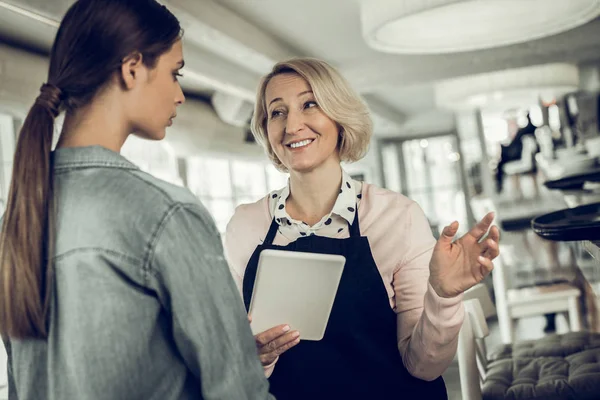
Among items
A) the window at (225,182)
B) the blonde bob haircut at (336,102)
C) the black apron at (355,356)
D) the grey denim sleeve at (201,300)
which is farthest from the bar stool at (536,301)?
the window at (225,182)

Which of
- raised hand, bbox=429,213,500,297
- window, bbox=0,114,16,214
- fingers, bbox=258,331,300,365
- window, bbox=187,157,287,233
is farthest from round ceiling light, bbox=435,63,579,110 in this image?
fingers, bbox=258,331,300,365

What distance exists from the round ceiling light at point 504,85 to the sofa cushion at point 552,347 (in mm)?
4550

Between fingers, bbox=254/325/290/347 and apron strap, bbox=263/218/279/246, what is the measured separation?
364mm

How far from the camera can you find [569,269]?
509 cm

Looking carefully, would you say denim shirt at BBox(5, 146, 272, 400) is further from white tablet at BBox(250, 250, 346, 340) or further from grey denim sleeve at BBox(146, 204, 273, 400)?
white tablet at BBox(250, 250, 346, 340)

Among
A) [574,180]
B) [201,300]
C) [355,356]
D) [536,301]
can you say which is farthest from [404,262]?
[536,301]

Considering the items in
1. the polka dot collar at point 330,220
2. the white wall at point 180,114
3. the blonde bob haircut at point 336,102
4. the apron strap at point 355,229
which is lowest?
the apron strap at point 355,229

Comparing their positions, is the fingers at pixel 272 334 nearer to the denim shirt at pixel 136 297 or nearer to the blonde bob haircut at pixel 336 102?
the denim shirt at pixel 136 297

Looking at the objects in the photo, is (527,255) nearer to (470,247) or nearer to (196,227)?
(470,247)

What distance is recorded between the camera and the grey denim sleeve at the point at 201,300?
893 millimetres

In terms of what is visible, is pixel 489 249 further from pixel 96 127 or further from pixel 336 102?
pixel 96 127

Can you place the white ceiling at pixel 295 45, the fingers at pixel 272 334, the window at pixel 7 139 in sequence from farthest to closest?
the white ceiling at pixel 295 45 < the window at pixel 7 139 < the fingers at pixel 272 334

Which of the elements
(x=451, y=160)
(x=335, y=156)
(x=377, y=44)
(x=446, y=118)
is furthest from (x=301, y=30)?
(x=451, y=160)

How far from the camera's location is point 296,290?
1.43 m
